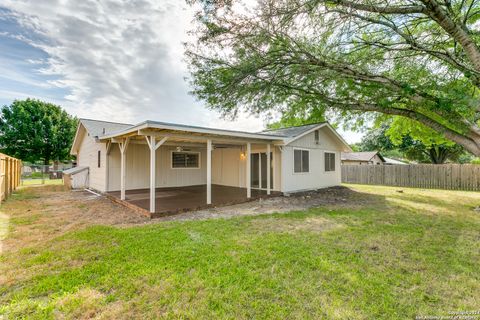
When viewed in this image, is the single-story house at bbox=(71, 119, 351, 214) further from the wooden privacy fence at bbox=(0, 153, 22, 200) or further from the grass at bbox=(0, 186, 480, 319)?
the grass at bbox=(0, 186, 480, 319)

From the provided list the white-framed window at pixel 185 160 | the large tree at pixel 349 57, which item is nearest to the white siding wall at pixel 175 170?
the white-framed window at pixel 185 160

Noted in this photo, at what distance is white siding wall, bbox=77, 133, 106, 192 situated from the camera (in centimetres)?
1042

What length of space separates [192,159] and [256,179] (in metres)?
3.90

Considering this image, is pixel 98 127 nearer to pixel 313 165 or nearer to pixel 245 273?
pixel 313 165

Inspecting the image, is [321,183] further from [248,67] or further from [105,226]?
[105,226]

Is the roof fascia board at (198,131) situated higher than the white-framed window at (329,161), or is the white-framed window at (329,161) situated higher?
the roof fascia board at (198,131)

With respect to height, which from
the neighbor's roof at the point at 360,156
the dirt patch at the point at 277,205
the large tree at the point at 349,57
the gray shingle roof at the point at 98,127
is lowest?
the dirt patch at the point at 277,205

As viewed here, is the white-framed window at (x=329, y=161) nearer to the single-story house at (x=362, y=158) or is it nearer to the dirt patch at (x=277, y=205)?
the dirt patch at (x=277, y=205)

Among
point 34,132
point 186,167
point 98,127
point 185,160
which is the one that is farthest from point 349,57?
point 34,132

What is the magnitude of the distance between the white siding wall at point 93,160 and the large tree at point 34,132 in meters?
16.0

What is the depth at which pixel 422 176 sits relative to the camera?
13.6 meters

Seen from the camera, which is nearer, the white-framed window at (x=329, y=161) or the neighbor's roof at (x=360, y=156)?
the white-framed window at (x=329, y=161)

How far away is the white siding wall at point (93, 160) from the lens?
10.4 metres

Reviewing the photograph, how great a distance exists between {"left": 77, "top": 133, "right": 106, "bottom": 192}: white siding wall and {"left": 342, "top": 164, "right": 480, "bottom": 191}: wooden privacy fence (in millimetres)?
16222
